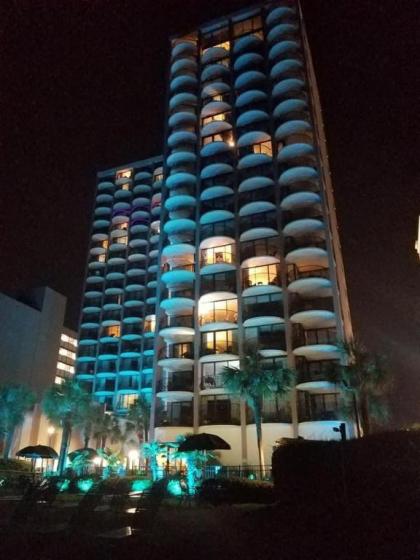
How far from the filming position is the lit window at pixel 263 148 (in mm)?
51375

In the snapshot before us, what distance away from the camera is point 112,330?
84.9 meters

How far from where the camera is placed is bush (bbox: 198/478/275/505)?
22288 mm

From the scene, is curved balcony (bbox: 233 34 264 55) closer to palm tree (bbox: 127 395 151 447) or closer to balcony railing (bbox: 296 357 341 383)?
balcony railing (bbox: 296 357 341 383)

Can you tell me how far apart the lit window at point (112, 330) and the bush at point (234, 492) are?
207ft

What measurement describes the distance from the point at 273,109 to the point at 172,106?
14.4 meters

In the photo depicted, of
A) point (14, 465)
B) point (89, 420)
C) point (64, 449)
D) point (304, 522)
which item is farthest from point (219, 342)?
point (304, 522)

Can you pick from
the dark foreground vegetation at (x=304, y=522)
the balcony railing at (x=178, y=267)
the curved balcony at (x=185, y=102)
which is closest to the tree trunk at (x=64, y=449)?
the balcony railing at (x=178, y=267)

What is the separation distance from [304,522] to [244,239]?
37.0 meters

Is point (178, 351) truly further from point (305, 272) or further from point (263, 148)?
point (263, 148)

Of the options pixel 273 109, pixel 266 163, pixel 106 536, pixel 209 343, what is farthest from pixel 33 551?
pixel 273 109

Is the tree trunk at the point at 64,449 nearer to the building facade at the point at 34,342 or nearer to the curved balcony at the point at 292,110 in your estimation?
the building facade at the point at 34,342

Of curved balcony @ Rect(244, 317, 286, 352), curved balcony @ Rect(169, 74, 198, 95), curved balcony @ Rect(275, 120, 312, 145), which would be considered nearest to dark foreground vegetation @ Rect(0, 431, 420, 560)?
curved balcony @ Rect(244, 317, 286, 352)

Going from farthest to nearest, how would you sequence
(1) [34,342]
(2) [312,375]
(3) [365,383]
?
(1) [34,342], (2) [312,375], (3) [365,383]

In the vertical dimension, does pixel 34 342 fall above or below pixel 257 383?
above
